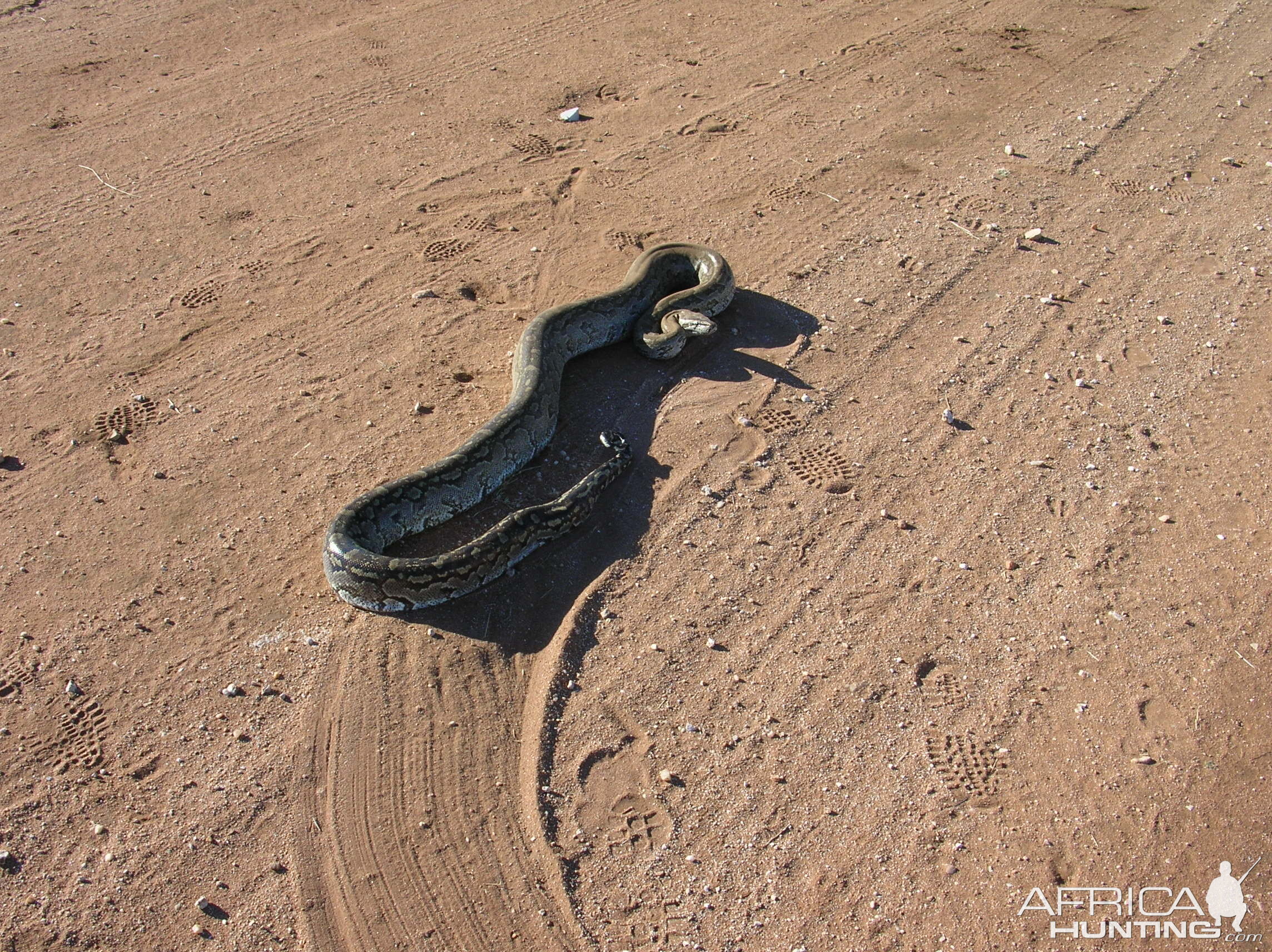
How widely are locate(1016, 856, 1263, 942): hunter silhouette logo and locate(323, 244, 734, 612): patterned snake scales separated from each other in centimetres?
433

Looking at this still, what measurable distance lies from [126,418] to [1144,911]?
9087 millimetres

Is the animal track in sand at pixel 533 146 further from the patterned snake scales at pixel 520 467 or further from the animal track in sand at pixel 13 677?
the animal track in sand at pixel 13 677

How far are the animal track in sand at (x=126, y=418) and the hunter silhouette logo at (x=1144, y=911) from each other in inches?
326

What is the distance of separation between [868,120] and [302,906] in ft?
40.7

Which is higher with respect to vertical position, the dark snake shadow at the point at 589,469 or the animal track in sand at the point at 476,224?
the animal track in sand at the point at 476,224

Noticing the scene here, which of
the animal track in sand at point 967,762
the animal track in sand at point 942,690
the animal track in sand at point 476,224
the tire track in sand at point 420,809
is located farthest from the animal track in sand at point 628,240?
the animal track in sand at point 967,762

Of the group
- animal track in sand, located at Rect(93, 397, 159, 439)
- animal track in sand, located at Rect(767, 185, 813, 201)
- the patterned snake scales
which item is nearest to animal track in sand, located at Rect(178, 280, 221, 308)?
animal track in sand, located at Rect(93, 397, 159, 439)

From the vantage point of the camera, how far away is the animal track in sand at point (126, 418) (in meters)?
8.27

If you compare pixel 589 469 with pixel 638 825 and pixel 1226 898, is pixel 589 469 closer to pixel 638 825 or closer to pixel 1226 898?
pixel 638 825

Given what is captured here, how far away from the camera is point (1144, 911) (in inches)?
206

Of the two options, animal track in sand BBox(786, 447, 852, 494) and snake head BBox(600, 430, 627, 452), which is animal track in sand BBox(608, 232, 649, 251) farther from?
animal track in sand BBox(786, 447, 852, 494)

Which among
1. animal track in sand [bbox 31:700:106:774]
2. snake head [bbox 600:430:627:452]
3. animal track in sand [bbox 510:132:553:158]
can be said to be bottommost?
animal track in sand [bbox 31:700:106:774]

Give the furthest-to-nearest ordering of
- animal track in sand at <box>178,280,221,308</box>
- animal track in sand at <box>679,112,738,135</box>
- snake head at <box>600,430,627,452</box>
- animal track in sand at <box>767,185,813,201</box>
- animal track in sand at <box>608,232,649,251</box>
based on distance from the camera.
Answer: animal track in sand at <box>679,112,738,135</box> < animal track in sand at <box>767,185,813,201</box> < animal track in sand at <box>608,232,649,251</box> < animal track in sand at <box>178,280,221,308</box> < snake head at <box>600,430,627,452</box>

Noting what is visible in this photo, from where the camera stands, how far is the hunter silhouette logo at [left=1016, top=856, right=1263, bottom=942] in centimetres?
516
